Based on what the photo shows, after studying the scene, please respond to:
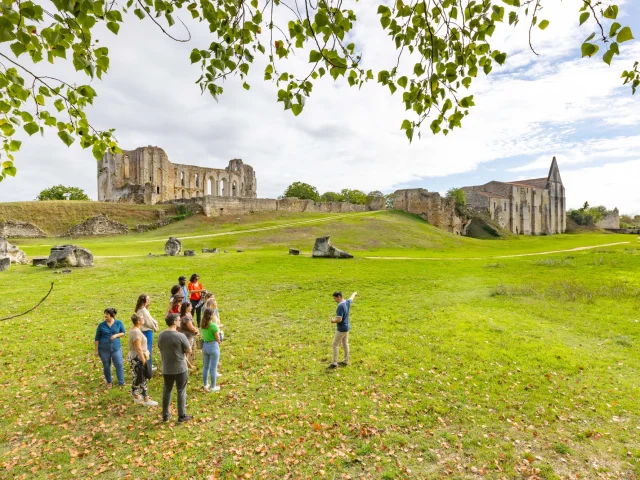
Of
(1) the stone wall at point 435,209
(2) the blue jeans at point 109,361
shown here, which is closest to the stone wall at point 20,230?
(2) the blue jeans at point 109,361

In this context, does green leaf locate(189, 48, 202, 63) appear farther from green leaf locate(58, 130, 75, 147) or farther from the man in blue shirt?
the man in blue shirt

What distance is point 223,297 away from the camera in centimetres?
1566

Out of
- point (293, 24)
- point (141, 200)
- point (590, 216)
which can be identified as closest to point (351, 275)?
point (293, 24)

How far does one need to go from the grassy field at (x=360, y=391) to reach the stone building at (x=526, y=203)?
56906 mm

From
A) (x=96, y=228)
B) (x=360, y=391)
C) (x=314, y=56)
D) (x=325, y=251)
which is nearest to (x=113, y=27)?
(x=314, y=56)

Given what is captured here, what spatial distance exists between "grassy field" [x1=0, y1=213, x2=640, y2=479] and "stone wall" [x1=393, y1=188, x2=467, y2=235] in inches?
1576

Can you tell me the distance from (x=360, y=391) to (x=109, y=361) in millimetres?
5772

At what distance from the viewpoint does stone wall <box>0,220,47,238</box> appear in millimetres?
37781

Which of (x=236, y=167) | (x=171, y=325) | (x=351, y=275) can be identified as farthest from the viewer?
(x=236, y=167)

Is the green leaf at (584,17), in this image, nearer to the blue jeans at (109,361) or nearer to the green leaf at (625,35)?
the green leaf at (625,35)

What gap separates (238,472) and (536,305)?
13.3 meters

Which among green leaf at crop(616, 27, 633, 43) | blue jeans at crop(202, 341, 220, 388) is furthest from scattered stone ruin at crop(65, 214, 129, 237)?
green leaf at crop(616, 27, 633, 43)

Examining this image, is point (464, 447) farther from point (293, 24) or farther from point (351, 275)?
point (351, 275)

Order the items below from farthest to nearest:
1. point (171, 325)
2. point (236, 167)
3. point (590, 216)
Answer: point (590, 216)
point (236, 167)
point (171, 325)
